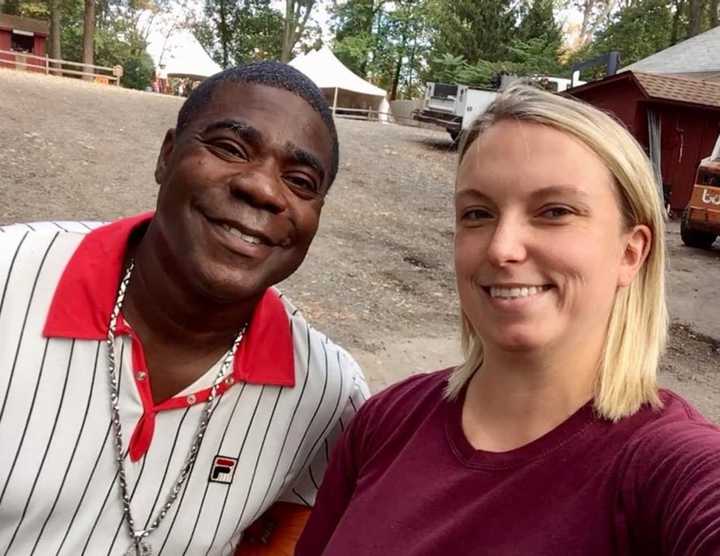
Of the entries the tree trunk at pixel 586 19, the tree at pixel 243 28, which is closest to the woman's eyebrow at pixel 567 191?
the tree at pixel 243 28

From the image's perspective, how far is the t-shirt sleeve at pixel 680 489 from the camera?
1.14 m

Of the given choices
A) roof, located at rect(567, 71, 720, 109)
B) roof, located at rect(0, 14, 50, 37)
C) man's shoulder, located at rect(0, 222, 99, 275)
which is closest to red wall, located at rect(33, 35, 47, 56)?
roof, located at rect(0, 14, 50, 37)

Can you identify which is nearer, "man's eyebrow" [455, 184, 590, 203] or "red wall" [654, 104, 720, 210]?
"man's eyebrow" [455, 184, 590, 203]

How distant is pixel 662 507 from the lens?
1220mm

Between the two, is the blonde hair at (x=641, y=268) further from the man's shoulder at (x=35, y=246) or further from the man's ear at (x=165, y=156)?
the man's shoulder at (x=35, y=246)

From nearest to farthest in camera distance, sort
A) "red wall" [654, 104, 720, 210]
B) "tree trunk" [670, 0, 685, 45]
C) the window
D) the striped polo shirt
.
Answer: the striped polo shirt < "red wall" [654, 104, 720, 210] < "tree trunk" [670, 0, 685, 45] < the window

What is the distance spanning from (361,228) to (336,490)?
29.5ft

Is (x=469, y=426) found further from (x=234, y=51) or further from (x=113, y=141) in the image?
(x=234, y=51)

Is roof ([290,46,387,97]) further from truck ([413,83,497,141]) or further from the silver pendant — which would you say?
the silver pendant

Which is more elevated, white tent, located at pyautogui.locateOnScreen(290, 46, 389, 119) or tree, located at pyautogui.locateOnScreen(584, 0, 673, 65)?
tree, located at pyautogui.locateOnScreen(584, 0, 673, 65)

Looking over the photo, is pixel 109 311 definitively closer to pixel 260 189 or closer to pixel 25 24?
pixel 260 189

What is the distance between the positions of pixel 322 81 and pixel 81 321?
31436 mm

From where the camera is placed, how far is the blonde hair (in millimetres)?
1460

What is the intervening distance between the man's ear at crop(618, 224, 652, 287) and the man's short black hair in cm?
95
